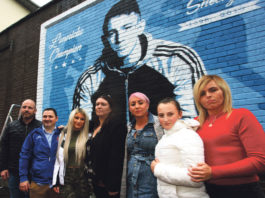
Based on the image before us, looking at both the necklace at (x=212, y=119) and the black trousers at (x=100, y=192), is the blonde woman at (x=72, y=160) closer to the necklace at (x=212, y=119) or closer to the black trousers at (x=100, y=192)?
the black trousers at (x=100, y=192)

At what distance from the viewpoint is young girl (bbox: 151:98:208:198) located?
1275 mm

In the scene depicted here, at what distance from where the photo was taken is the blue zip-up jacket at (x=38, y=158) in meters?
2.47

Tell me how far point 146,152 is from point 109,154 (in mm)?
484

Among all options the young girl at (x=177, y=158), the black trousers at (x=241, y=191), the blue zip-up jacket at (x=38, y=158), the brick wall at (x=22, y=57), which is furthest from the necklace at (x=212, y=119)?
the brick wall at (x=22, y=57)

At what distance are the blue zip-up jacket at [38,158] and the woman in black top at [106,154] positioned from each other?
2.08ft

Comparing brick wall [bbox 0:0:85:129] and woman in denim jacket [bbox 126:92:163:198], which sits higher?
brick wall [bbox 0:0:85:129]

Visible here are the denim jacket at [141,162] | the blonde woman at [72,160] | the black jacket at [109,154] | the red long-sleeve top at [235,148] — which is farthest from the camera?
the blonde woman at [72,160]

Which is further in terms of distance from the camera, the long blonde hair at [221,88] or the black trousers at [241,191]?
the long blonde hair at [221,88]

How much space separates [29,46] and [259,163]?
7.16 meters

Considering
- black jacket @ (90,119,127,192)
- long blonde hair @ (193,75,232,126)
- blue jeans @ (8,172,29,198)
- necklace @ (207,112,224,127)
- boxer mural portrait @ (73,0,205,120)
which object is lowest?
blue jeans @ (8,172,29,198)

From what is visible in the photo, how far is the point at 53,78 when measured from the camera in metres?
5.28

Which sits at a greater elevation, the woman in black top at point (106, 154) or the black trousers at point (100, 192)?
the woman in black top at point (106, 154)

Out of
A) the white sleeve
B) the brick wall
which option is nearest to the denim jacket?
the white sleeve

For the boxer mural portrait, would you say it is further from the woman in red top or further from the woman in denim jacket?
the woman in red top
